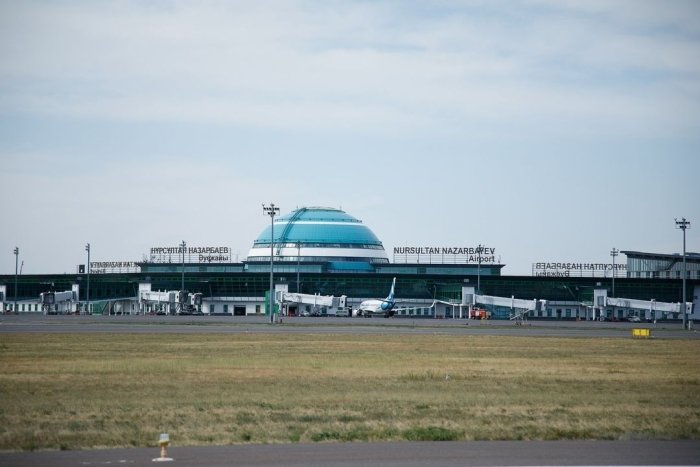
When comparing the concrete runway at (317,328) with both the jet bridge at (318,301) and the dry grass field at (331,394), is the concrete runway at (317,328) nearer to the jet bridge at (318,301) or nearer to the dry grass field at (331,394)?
the dry grass field at (331,394)

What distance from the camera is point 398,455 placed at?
24.4 m

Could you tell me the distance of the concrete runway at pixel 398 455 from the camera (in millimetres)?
23361

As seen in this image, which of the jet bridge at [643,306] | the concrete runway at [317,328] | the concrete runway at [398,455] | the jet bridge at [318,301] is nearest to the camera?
the concrete runway at [398,455]

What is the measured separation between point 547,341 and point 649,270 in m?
127

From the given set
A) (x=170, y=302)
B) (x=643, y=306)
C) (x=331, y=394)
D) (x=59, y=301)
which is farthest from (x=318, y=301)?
(x=331, y=394)

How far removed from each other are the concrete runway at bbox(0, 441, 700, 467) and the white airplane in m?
141

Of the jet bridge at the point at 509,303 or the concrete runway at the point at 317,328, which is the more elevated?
the jet bridge at the point at 509,303

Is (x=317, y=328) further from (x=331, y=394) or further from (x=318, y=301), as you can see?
(x=318, y=301)

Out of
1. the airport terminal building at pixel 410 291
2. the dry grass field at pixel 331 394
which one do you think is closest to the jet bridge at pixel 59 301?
the airport terminal building at pixel 410 291

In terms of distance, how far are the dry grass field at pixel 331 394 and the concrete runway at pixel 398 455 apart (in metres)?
1.16

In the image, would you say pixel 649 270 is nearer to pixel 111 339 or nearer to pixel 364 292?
pixel 364 292

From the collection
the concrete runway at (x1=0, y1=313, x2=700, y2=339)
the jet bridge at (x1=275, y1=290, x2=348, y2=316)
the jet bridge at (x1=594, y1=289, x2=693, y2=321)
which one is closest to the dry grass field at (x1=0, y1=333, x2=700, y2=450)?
the concrete runway at (x1=0, y1=313, x2=700, y2=339)

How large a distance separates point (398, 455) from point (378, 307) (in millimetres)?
146295

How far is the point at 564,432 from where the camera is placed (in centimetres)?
2828
